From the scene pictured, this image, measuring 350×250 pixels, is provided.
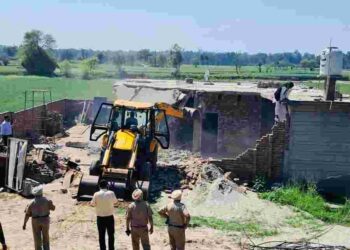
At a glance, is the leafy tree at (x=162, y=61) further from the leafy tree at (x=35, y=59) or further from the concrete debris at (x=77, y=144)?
the concrete debris at (x=77, y=144)

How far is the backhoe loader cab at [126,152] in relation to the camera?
50.5ft

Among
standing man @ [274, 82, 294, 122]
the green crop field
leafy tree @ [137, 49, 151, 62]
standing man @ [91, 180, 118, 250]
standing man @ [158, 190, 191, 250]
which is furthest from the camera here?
leafy tree @ [137, 49, 151, 62]

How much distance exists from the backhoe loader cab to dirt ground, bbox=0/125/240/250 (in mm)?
965

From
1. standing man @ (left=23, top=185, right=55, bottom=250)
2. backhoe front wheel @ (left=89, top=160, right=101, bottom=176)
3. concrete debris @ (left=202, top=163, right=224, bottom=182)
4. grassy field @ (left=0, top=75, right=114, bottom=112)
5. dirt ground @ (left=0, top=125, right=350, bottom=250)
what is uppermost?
standing man @ (left=23, top=185, right=55, bottom=250)

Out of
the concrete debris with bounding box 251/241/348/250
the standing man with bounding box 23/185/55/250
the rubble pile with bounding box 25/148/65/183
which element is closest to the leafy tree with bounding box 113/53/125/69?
the rubble pile with bounding box 25/148/65/183

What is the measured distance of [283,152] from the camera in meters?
17.9

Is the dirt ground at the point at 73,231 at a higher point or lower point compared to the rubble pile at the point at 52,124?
lower

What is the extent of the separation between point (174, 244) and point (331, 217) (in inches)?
248

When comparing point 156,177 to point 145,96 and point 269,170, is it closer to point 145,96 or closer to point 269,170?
point 269,170

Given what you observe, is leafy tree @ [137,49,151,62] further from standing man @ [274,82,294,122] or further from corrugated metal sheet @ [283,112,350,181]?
corrugated metal sheet @ [283,112,350,181]

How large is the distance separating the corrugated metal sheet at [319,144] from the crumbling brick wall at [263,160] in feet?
1.02

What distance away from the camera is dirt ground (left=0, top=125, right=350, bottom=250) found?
40.8ft

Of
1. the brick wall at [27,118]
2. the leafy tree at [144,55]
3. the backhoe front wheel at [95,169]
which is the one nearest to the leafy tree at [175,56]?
the leafy tree at [144,55]

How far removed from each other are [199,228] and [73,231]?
300cm
